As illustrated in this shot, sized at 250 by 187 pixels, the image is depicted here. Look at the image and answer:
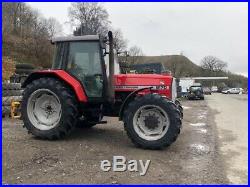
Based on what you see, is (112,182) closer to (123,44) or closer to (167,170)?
(167,170)

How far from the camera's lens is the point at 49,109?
7.58 metres

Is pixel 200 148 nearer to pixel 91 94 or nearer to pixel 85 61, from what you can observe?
pixel 91 94

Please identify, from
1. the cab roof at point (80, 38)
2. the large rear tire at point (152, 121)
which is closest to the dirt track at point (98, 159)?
the large rear tire at point (152, 121)

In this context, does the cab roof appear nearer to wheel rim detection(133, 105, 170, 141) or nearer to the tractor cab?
the tractor cab

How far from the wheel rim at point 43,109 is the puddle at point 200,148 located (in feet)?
A: 9.91

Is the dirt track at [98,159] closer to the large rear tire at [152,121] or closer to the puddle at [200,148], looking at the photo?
the puddle at [200,148]

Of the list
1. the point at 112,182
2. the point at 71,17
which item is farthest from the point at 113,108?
the point at 71,17

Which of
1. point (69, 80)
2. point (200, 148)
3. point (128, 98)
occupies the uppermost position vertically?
point (69, 80)

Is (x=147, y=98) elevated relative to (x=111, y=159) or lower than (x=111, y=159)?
elevated

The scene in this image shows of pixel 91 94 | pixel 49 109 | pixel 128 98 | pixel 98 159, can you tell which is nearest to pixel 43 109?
pixel 49 109

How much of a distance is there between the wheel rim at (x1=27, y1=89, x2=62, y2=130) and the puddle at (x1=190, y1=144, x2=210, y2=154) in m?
3.02

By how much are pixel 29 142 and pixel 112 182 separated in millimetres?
2768

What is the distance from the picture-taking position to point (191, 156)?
21.4ft

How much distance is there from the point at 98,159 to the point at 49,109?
2.14 meters
